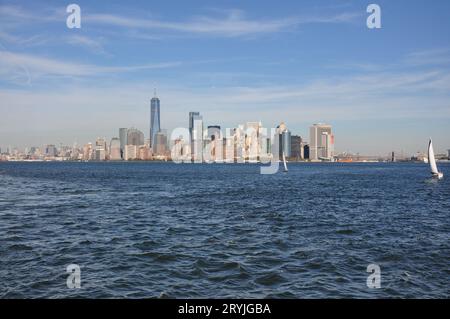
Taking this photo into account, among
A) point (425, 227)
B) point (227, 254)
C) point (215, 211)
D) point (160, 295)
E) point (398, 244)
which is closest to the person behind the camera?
point (160, 295)

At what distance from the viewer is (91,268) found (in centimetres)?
2138

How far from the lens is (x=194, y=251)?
84.0 ft

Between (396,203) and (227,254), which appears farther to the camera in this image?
(396,203)

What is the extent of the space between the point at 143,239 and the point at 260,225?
11.3 meters

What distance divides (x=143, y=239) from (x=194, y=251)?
5447 mm

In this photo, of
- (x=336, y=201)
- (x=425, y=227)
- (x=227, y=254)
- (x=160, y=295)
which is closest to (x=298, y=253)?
(x=227, y=254)

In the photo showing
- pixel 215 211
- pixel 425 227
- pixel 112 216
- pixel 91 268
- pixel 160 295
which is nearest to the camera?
pixel 160 295

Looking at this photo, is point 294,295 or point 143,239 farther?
point 143,239

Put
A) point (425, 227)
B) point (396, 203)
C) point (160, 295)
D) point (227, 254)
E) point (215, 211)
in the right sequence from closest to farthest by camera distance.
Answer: point (160, 295) → point (227, 254) → point (425, 227) → point (215, 211) → point (396, 203)

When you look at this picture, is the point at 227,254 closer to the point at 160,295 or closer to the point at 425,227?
the point at 160,295

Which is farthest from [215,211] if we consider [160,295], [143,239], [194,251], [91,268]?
[160,295]

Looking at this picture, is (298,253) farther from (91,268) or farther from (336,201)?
(336,201)

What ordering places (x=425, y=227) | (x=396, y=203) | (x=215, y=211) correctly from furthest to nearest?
1. (x=396, y=203)
2. (x=215, y=211)
3. (x=425, y=227)

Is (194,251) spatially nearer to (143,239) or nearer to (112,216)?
(143,239)
